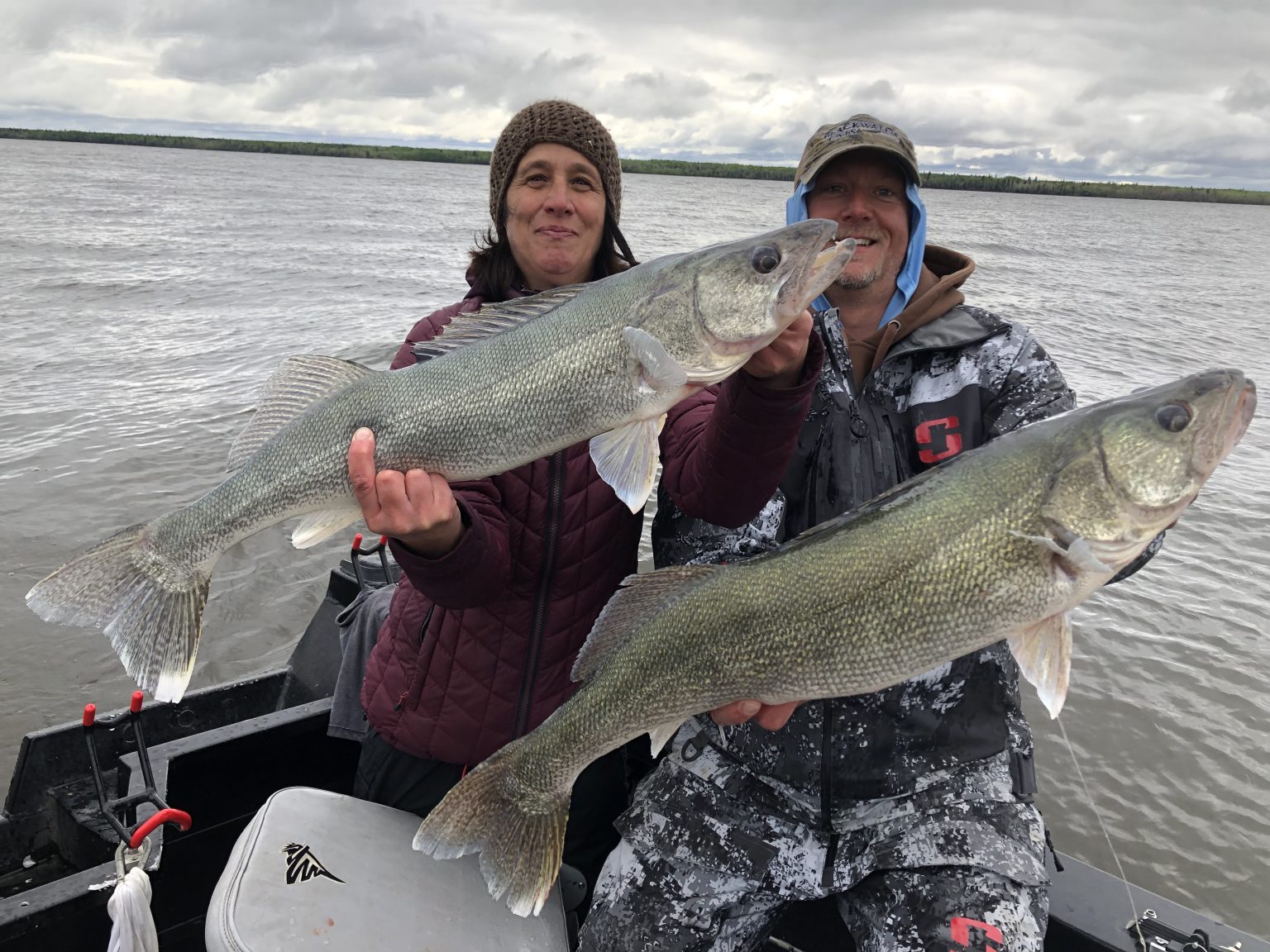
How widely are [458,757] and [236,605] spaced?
5.33 metres

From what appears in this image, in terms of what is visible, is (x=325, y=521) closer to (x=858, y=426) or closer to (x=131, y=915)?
(x=131, y=915)

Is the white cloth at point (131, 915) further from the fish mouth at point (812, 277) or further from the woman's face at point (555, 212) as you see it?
the fish mouth at point (812, 277)

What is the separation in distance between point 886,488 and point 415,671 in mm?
2027

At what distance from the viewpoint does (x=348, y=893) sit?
2.78m

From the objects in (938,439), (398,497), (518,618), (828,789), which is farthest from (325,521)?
(938,439)

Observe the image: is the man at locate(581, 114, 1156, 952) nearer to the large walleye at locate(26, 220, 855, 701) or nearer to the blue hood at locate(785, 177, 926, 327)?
the blue hood at locate(785, 177, 926, 327)

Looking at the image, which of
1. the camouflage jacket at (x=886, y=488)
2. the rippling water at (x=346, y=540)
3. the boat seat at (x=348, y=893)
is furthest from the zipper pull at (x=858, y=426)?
the rippling water at (x=346, y=540)

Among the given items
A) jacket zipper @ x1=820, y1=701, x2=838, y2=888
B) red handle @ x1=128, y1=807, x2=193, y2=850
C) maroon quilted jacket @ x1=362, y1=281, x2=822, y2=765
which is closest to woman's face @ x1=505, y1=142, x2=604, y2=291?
maroon quilted jacket @ x1=362, y1=281, x2=822, y2=765

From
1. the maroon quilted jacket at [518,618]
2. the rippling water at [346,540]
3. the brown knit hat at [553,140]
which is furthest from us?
the rippling water at [346,540]

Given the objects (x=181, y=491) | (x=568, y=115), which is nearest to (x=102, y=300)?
(x=181, y=491)

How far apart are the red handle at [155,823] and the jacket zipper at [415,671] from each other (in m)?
0.81

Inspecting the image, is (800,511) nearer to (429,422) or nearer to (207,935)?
(429,422)

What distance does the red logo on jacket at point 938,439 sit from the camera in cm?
326

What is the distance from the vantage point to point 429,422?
2785 mm
